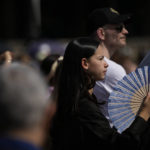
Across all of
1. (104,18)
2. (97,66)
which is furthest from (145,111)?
(104,18)

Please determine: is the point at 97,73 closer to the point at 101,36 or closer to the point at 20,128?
the point at 101,36

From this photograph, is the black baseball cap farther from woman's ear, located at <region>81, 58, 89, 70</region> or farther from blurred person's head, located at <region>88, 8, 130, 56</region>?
woman's ear, located at <region>81, 58, 89, 70</region>

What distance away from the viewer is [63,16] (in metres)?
23.2

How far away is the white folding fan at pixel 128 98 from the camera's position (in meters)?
3.30

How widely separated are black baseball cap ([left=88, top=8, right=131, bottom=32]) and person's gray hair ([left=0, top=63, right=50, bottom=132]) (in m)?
2.85

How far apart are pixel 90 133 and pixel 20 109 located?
1446 mm

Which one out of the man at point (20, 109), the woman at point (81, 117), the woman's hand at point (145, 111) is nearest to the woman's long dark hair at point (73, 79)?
the woman at point (81, 117)

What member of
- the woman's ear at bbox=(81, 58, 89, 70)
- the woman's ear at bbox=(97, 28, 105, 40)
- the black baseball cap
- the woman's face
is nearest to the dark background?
the black baseball cap

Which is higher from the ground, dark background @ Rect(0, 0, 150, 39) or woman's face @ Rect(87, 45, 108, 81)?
woman's face @ Rect(87, 45, 108, 81)

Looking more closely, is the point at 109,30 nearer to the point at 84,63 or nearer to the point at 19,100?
the point at 84,63

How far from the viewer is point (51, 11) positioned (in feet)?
76.3

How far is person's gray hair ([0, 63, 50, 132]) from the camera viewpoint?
65.9 inches

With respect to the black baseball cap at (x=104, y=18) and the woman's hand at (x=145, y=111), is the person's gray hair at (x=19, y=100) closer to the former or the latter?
the woman's hand at (x=145, y=111)

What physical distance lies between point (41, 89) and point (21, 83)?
A: 9 cm
